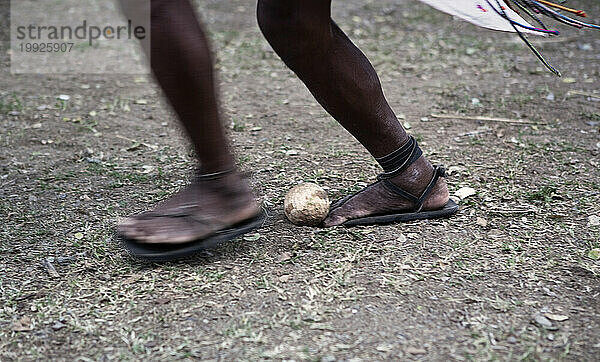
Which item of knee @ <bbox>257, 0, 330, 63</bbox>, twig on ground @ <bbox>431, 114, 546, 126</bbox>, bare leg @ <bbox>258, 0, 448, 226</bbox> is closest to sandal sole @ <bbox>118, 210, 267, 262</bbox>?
bare leg @ <bbox>258, 0, 448, 226</bbox>

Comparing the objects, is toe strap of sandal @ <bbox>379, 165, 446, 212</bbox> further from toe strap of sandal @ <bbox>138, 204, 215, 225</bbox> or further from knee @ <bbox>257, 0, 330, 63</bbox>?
toe strap of sandal @ <bbox>138, 204, 215, 225</bbox>

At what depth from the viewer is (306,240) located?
2277 millimetres

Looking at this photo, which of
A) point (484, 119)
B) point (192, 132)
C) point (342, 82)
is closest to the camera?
point (192, 132)

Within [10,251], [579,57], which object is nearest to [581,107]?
[579,57]

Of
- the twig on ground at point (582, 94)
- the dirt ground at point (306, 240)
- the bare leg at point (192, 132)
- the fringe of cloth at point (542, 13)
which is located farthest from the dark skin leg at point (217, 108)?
the twig on ground at point (582, 94)

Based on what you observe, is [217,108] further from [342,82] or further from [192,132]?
[342,82]

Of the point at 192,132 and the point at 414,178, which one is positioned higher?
the point at 192,132

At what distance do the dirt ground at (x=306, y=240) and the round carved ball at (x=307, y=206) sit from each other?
4cm

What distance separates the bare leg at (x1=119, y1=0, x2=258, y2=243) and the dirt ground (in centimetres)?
15

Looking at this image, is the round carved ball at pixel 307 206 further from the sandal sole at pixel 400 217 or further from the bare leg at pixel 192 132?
the bare leg at pixel 192 132

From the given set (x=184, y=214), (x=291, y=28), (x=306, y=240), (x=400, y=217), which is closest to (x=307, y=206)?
(x=306, y=240)

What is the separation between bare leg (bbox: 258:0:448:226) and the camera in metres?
2.06

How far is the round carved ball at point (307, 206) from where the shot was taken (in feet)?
7.60

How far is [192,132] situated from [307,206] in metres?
0.50
